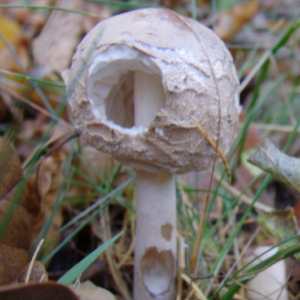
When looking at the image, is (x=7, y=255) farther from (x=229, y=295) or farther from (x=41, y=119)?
(x=41, y=119)

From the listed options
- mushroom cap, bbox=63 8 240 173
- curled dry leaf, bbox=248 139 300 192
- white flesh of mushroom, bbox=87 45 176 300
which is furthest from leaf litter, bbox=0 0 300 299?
mushroom cap, bbox=63 8 240 173

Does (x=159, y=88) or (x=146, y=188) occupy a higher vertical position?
(x=159, y=88)

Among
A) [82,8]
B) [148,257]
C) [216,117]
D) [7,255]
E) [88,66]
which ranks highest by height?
[82,8]

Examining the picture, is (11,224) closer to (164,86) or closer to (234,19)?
(164,86)

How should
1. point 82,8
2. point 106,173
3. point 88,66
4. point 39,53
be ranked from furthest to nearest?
point 82,8, point 39,53, point 106,173, point 88,66

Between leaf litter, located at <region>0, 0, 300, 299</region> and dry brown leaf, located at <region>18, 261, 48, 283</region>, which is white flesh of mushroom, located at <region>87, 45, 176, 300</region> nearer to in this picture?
leaf litter, located at <region>0, 0, 300, 299</region>

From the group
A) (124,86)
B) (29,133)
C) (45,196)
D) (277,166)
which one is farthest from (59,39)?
(277,166)

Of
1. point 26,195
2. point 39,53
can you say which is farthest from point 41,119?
point 26,195
